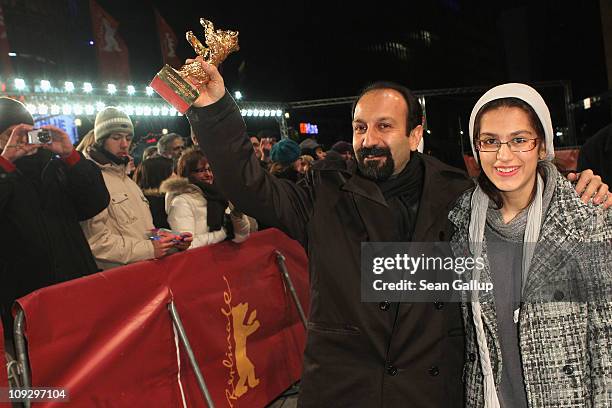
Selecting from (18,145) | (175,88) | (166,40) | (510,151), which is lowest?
(510,151)

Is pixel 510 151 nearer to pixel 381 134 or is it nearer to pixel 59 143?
pixel 381 134

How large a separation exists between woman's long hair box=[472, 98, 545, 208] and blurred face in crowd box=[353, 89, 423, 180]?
352mm

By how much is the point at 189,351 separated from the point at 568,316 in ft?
8.35

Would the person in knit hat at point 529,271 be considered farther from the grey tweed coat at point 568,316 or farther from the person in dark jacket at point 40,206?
the person in dark jacket at point 40,206

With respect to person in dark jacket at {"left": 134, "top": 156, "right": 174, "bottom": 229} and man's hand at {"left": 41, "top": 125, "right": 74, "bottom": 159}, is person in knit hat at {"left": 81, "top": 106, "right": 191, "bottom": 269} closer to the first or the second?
man's hand at {"left": 41, "top": 125, "right": 74, "bottom": 159}

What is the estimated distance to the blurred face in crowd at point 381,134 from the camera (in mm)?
2576

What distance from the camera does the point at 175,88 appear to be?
2197 mm

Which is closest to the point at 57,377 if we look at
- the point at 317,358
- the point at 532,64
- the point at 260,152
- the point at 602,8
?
the point at 317,358

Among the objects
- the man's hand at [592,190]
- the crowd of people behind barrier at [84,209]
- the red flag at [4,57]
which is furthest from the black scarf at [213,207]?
the red flag at [4,57]

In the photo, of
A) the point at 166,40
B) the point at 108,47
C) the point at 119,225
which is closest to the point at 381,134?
the point at 119,225

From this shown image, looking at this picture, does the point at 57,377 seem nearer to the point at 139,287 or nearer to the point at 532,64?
the point at 139,287

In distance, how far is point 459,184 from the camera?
2.64 metres

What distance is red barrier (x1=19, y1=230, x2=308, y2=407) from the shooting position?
3109 mm

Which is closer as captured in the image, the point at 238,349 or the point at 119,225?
the point at 119,225
